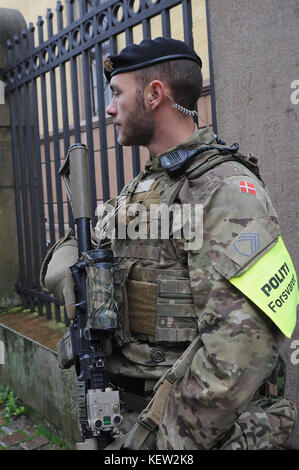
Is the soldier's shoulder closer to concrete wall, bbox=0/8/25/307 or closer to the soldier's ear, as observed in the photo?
the soldier's ear

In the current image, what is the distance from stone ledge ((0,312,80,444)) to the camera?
3396 millimetres

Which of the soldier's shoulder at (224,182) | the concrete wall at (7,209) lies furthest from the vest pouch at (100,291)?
the concrete wall at (7,209)

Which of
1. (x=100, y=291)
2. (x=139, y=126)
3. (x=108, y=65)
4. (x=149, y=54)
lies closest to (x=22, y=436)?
(x=100, y=291)

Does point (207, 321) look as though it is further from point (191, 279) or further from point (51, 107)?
point (51, 107)

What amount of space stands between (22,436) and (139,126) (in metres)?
2.78

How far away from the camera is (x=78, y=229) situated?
1.87m

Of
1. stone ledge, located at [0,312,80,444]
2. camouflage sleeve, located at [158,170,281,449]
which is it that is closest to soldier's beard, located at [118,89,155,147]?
camouflage sleeve, located at [158,170,281,449]

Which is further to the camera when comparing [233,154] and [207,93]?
[207,93]

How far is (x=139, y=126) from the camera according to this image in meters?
1.77

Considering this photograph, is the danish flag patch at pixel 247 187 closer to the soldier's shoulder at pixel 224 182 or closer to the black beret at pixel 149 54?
the soldier's shoulder at pixel 224 182

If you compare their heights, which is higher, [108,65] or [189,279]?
[108,65]
